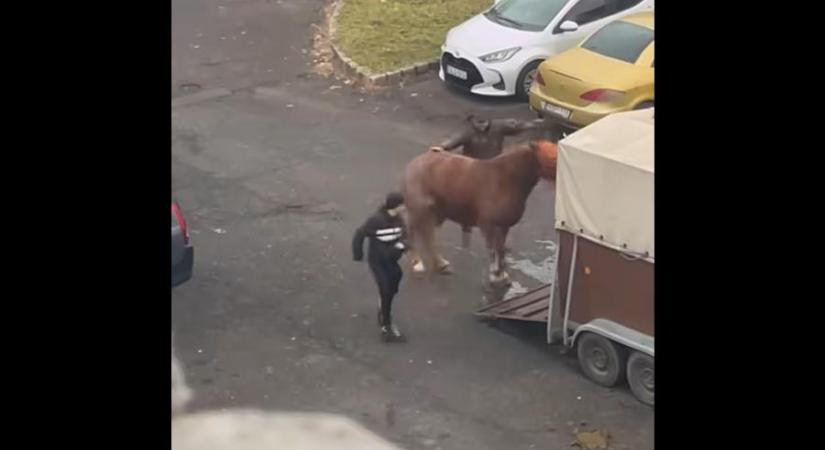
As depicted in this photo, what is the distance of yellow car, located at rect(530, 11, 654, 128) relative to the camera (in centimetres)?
1403

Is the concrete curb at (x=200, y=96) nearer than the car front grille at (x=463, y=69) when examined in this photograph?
No

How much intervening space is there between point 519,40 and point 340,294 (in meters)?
6.23

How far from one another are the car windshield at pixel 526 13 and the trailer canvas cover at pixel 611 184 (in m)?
6.80

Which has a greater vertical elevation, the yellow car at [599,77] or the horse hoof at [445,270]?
the yellow car at [599,77]

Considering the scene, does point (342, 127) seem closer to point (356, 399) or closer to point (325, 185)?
point (325, 185)

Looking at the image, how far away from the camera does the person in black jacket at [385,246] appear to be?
31.8 ft

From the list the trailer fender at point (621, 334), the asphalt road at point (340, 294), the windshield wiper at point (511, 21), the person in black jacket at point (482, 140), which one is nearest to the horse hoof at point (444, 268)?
the asphalt road at point (340, 294)

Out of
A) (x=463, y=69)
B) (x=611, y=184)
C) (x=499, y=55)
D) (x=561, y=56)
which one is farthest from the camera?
(x=463, y=69)

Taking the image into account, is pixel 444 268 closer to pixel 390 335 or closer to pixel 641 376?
pixel 390 335

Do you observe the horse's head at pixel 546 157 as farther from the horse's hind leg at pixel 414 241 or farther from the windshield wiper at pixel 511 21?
the windshield wiper at pixel 511 21

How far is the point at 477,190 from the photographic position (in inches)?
405

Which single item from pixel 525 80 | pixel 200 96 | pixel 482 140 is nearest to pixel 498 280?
pixel 482 140
